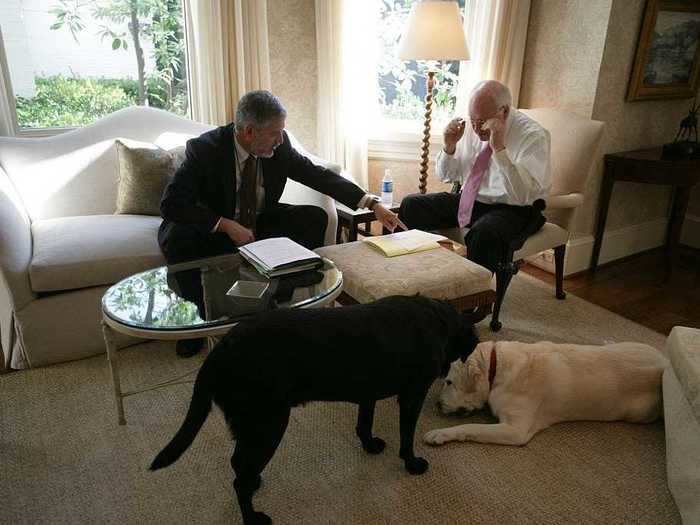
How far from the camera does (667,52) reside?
306 centimetres

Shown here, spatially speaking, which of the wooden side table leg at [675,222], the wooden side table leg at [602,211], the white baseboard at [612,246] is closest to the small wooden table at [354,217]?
the white baseboard at [612,246]

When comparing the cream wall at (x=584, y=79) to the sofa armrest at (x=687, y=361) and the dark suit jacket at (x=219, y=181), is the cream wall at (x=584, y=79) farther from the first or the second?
the sofa armrest at (x=687, y=361)

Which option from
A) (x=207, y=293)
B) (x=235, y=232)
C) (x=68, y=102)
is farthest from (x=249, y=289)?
(x=68, y=102)

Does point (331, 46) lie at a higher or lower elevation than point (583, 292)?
higher

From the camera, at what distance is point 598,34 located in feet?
9.09

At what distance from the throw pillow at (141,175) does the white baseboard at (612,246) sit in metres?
2.28

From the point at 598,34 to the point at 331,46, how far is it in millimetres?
1537

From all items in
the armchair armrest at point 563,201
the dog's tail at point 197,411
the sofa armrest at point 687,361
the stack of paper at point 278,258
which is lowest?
the sofa armrest at point 687,361

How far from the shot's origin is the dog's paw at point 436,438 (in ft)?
5.55

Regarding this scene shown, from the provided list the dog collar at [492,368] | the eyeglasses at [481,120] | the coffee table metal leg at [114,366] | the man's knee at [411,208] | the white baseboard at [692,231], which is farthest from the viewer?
the white baseboard at [692,231]

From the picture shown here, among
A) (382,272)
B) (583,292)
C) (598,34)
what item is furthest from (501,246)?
(598,34)

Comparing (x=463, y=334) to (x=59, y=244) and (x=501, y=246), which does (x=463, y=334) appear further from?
(x=59, y=244)

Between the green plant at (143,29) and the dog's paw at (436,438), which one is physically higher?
the green plant at (143,29)

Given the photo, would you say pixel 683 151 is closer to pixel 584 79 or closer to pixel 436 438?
pixel 584 79
